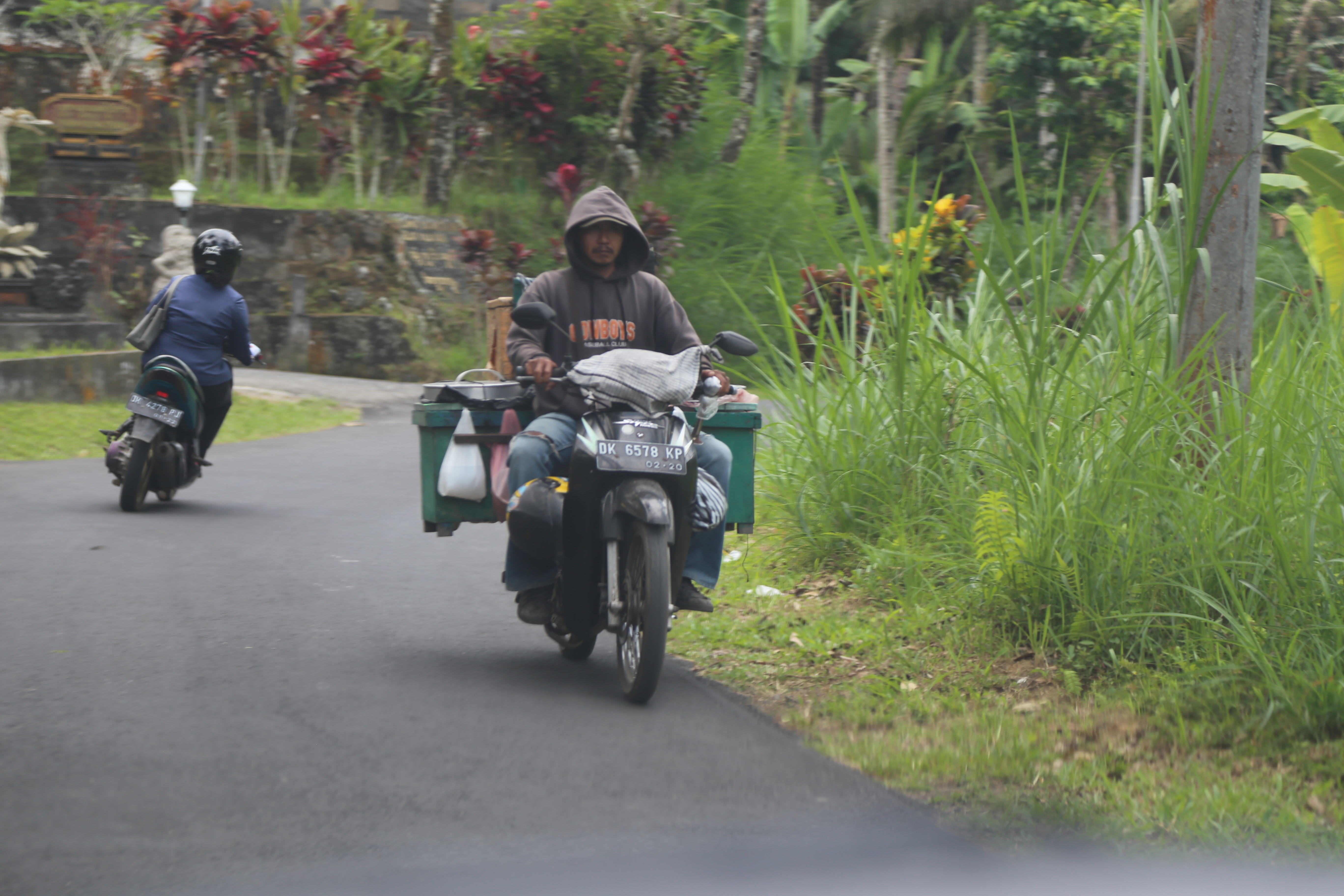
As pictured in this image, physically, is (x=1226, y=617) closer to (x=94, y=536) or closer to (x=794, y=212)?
(x=94, y=536)

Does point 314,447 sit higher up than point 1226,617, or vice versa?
point 1226,617

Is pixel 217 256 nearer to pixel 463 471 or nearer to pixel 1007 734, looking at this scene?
pixel 463 471

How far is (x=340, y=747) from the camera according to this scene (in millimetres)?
4480

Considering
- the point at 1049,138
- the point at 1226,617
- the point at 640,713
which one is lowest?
the point at 640,713

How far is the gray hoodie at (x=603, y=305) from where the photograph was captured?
5.77m

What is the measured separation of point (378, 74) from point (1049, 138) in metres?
12.1

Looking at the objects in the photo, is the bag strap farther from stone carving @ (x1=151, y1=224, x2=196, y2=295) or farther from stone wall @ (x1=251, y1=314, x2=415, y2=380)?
stone wall @ (x1=251, y1=314, x2=415, y2=380)

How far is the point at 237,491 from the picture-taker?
11117mm

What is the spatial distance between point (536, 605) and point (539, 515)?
0.58 metres

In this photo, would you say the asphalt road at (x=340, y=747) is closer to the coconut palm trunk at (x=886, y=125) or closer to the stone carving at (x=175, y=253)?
the stone carving at (x=175, y=253)

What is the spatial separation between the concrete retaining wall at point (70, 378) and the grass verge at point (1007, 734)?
11503 mm

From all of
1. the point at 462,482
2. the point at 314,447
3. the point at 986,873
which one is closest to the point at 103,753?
the point at 462,482

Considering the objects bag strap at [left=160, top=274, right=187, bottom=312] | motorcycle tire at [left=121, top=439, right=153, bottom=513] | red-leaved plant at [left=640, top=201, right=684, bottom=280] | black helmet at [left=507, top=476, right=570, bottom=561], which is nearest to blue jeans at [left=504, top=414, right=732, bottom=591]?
black helmet at [left=507, top=476, right=570, bottom=561]


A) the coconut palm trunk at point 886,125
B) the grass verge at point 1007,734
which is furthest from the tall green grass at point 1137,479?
the coconut palm trunk at point 886,125
